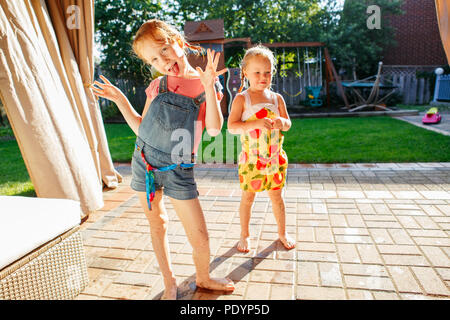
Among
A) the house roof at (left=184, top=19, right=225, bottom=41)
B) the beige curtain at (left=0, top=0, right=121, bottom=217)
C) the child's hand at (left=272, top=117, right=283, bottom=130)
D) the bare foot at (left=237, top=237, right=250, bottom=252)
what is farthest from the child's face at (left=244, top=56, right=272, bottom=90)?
the house roof at (left=184, top=19, right=225, bottom=41)

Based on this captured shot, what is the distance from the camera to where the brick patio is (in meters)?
1.95

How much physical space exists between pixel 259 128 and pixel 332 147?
419 cm

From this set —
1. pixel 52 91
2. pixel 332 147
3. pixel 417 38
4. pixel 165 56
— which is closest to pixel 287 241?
pixel 165 56

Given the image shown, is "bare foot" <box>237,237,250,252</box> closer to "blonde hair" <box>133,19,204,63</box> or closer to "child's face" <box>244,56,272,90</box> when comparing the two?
"child's face" <box>244,56,272,90</box>

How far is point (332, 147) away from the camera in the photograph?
5.81 m

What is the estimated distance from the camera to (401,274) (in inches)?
78.9

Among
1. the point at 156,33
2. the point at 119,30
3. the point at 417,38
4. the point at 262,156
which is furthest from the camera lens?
the point at 417,38

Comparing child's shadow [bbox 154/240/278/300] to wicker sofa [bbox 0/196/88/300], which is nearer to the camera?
wicker sofa [bbox 0/196/88/300]

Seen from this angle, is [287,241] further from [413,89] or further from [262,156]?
[413,89]

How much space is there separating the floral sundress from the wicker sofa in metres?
1.24

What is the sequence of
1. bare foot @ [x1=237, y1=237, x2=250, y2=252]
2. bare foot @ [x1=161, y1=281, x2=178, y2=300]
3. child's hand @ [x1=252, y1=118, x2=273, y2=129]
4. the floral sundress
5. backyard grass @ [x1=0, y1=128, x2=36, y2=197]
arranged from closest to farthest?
1. bare foot @ [x1=161, y1=281, x2=178, y2=300]
2. child's hand @ [x1=252, y1=118, x2=273, y2=129]
3. the floral sundress
4. bare foot @ [x1=237, y1=237, x2=250, y2=252]
5. backyard grass @ [x1=0, y1=128, x2=36, y2=197]
